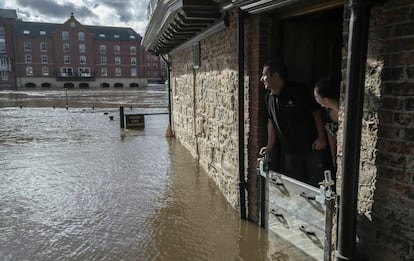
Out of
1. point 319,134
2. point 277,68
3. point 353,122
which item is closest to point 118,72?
point 277,68

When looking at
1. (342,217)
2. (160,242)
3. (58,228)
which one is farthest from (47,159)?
(342,217)

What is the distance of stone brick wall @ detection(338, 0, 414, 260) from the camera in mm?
2326

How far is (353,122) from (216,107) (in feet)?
12.2

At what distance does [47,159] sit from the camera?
8.68 metres

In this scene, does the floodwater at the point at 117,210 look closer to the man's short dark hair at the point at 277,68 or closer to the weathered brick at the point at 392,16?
the man's short dark hair at the point at 277,68

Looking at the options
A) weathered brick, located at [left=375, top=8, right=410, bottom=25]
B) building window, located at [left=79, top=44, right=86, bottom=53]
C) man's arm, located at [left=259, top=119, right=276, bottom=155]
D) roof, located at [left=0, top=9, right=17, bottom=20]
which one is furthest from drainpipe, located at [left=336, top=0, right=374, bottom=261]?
roof, located at [left=0, top=9, right=17, bottom=20]

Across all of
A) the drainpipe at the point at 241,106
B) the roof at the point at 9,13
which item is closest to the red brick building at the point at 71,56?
the roof at the point at 9,13

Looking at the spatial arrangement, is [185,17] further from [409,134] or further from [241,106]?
[409,134]

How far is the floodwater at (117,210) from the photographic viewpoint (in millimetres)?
4121

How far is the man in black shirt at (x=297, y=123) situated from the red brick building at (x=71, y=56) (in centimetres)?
6468

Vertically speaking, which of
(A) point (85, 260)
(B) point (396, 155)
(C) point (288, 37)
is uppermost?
(C) point (288, 37)

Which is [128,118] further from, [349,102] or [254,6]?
[349,102]

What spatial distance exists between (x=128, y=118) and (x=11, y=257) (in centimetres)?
980

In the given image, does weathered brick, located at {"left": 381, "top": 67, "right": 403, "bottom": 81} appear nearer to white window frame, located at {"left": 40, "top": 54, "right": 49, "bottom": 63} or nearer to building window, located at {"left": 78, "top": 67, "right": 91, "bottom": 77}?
building window, located at {"left": 78, "top": 67, "right": 91, "bottom": 77}
